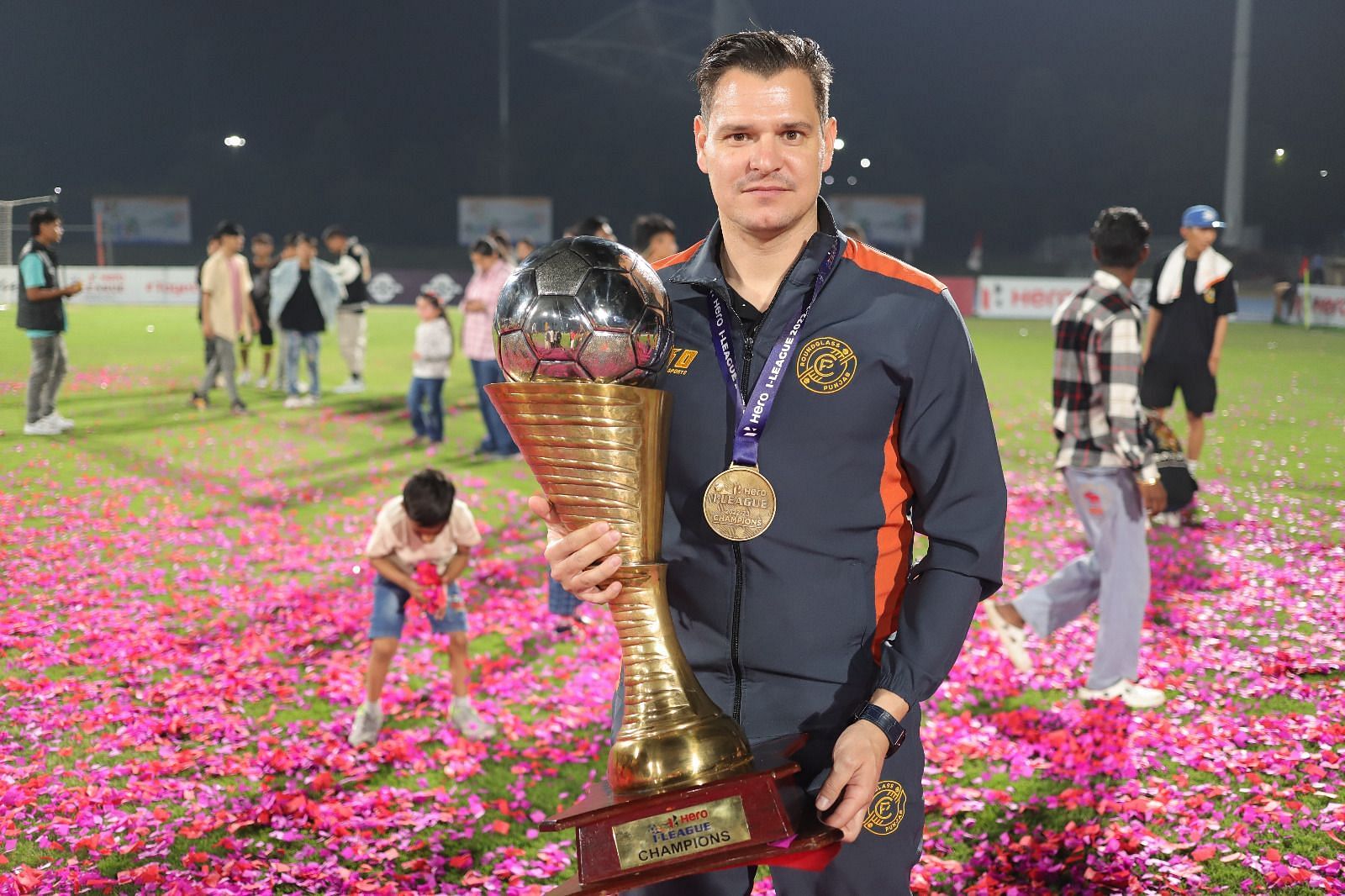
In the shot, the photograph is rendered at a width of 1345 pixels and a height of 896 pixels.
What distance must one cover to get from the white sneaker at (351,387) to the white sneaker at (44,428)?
15.5 ft

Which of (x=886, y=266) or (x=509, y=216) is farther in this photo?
(x=509, y=216)

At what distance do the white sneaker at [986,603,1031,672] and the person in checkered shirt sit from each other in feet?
1.33

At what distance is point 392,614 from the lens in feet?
16.9

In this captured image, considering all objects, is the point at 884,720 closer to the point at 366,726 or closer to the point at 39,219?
the point at 366,726

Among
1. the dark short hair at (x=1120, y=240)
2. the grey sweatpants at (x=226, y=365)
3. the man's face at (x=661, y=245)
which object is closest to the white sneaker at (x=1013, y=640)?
the dark short hair at (x=1120, y=240)

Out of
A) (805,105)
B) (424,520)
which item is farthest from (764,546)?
(424,520)

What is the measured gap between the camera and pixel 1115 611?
17.7 ft

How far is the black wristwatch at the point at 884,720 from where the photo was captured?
6.13ft

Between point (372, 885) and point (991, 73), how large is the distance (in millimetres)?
Answer: 67104

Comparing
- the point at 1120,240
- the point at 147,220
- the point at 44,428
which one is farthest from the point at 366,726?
the point at 147,220

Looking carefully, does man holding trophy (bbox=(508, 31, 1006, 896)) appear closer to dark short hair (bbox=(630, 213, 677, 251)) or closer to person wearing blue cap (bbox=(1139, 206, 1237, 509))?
dark short hair (bbox=(630, 213, 677, 251))

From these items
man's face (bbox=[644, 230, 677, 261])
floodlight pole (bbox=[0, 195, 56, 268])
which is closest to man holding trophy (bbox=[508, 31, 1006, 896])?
man's face (bbox=[644, 230, 677, 261])

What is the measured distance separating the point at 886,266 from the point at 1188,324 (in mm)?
8360

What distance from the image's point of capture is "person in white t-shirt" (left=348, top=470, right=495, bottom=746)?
5.03 meters
